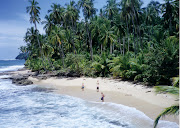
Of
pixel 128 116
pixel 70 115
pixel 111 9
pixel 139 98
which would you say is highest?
pixel 111 9

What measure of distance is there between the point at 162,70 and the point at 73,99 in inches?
350

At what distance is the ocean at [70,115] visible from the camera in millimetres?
9356

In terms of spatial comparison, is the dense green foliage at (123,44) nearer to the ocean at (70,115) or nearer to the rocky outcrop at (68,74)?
the rocky outcrop at (68,74)

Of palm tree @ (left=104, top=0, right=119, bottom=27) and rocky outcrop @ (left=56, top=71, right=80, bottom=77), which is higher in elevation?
palm tree @ (left=104, top=0, right=119, bottom=27)

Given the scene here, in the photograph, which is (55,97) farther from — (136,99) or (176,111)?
(176,111)

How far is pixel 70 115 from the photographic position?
37.2 ft

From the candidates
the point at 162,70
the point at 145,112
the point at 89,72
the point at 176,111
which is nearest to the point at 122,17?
the point at 89,72

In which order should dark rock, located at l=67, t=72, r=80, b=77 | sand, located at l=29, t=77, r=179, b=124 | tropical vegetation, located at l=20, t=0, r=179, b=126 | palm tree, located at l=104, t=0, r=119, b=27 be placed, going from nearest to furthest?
sand, located at l=29, t=77, r=179, b=124 → tropical vegetation, located at l=20, t=0, r=179, b=126 → dark rock, located at l=67, t=72, r=80, b=77 → palm tree, located at l=104, t=0, r=119, b=27

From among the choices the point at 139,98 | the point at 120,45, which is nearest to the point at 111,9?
the point at 120,45

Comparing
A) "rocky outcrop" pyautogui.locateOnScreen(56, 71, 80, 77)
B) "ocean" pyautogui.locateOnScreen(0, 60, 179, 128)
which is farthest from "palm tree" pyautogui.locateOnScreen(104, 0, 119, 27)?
"ocean" pyautogui.locateOnScreen(0, 60, 179, 128)

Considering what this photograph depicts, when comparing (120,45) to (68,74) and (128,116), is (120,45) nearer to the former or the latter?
(68,74)

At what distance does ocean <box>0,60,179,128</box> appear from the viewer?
30.7 ft

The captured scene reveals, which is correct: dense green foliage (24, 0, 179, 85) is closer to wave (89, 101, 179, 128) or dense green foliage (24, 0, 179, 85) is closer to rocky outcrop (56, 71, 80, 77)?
rocky outcrop (56, 71, 80, 77)

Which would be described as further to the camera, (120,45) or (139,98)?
(120,45)
